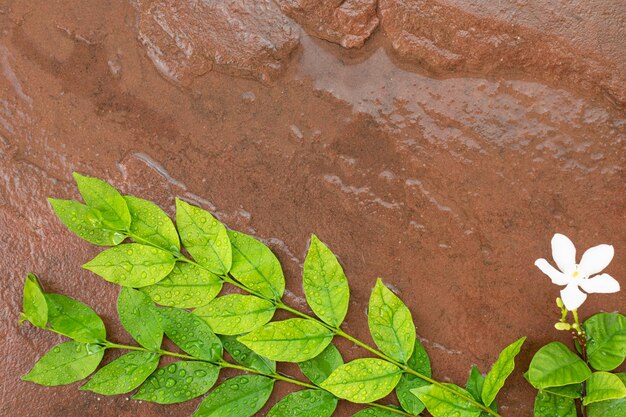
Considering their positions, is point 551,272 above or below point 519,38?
below

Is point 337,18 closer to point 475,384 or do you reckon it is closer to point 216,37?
point 216,37

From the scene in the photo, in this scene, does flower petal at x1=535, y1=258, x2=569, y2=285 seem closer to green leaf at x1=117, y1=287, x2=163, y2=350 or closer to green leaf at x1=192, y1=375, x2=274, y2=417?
green leaf at x1=192, y1=375, x2=274, y2=417

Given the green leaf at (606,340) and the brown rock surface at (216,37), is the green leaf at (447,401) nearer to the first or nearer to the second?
the green leaf at (606,340)

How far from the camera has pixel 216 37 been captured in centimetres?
136

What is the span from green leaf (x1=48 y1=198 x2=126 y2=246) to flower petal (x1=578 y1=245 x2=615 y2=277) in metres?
0.84

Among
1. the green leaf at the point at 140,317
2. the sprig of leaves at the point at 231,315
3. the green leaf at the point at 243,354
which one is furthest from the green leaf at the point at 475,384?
the green leaf at the point at 140,317

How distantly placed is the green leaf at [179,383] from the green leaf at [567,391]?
0.62m

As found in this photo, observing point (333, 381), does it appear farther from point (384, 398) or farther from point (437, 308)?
point (437, 308)

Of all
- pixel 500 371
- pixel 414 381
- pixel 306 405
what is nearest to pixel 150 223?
pixel 306 405

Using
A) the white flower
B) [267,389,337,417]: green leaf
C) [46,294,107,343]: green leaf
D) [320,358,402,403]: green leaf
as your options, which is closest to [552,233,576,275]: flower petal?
the white flower

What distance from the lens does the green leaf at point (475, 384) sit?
1325mm

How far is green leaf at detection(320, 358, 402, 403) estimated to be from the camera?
1310 millimetres

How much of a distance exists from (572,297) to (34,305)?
0.97 m

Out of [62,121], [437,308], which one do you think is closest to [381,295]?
[437,308]
